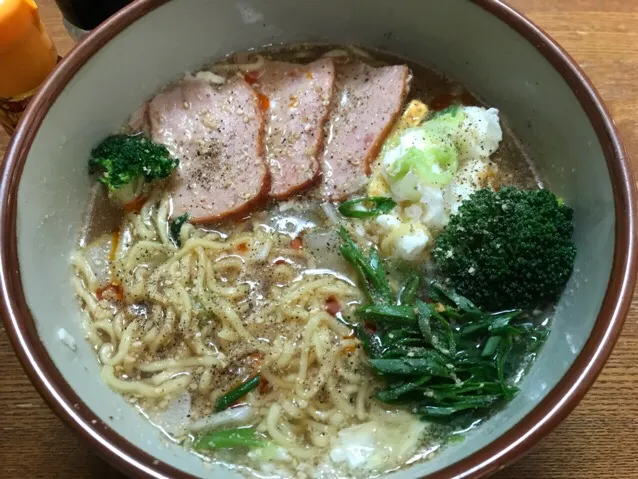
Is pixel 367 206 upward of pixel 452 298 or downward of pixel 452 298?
upward

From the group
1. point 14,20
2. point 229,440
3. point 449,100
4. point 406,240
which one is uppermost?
point 14,20

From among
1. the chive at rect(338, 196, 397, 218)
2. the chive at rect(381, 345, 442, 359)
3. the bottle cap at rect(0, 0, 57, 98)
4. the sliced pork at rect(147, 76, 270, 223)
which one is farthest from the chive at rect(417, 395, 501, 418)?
the bottle cap at rect(0, 0, 57, 98)

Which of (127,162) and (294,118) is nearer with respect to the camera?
(127,162)

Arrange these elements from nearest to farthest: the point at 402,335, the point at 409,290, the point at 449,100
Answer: the point at 402,335 → the point at 409,290 → the point at 449,100

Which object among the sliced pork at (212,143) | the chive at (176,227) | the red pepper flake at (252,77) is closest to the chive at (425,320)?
the sliced pork at (212,143)

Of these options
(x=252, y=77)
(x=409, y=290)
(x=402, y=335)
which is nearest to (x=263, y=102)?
(x=252, y=77)

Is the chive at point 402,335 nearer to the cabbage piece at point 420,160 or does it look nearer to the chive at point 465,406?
the chive at point 465,406

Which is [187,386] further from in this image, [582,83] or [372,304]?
[582,83]

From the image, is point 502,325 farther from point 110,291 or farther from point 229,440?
point 110,291
